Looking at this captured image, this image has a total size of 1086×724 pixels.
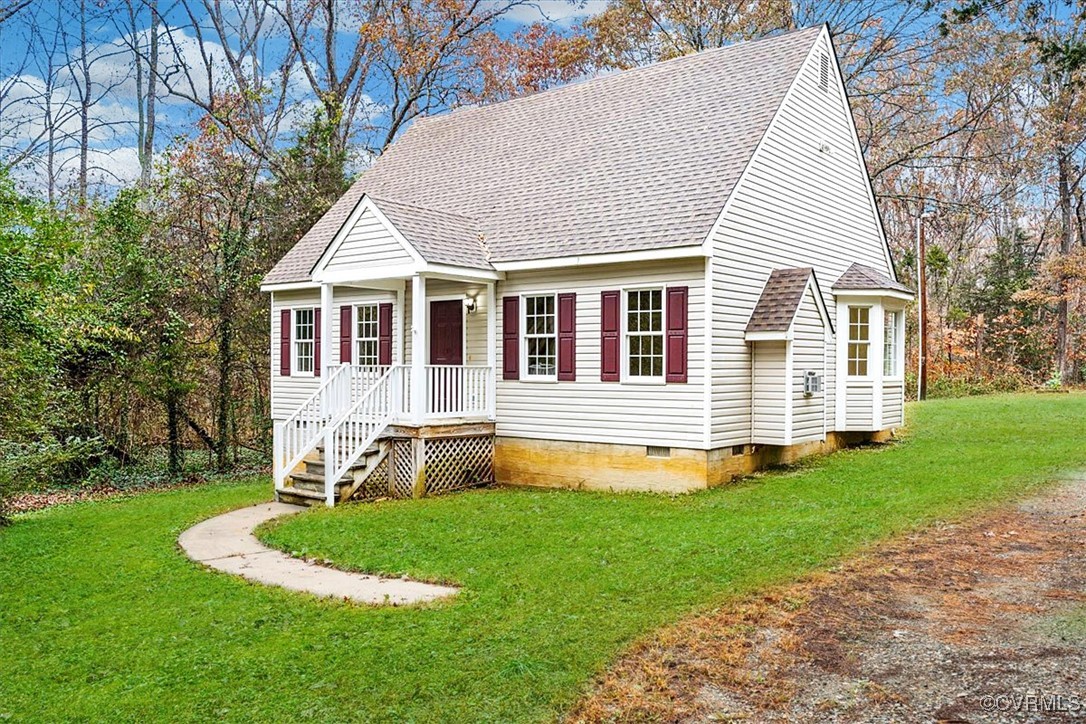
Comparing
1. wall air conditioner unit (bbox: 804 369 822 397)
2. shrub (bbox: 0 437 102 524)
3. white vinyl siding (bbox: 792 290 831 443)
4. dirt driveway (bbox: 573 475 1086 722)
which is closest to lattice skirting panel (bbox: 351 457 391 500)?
shrub (bbox: 0 437 102 524)

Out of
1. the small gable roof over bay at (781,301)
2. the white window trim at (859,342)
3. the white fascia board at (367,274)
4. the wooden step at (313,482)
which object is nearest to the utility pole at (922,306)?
the white window trim at (859,342)

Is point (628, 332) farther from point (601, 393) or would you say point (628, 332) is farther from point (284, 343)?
point (284, 343)

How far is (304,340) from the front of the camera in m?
18.0

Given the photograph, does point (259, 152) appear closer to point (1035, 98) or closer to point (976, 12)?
point (976, 12)

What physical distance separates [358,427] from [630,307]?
4650 mm

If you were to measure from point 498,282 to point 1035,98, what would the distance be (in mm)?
26187

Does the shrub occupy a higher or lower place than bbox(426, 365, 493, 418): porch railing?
lower

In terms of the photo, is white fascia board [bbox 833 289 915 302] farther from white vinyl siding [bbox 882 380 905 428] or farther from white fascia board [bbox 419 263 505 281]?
white fascia board [bbox 419 263 505 281]

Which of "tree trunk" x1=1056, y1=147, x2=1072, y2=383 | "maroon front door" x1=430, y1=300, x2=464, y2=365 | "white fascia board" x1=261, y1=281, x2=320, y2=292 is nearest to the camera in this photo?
"maroon front door" x1=430, y1=300, x2=464, y2=365

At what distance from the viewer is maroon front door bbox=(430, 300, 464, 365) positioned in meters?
15.1

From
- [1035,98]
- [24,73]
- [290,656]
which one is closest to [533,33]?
[24,73]

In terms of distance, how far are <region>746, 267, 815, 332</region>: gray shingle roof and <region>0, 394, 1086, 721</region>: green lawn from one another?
237 cm

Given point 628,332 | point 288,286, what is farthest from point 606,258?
point 288,286

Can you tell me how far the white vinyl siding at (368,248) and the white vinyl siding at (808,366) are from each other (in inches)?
247
